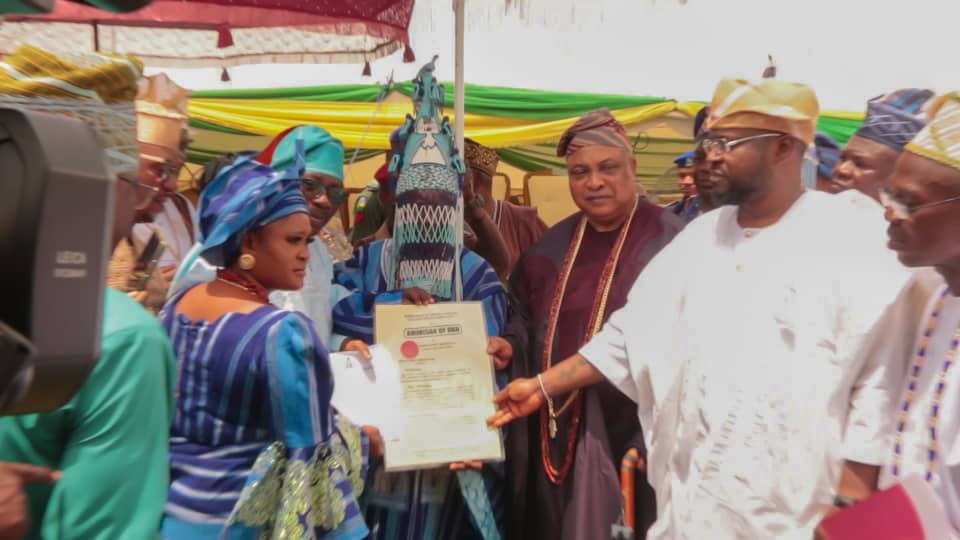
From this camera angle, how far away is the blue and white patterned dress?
2545 millimetres

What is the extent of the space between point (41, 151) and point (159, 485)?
2.93 ft

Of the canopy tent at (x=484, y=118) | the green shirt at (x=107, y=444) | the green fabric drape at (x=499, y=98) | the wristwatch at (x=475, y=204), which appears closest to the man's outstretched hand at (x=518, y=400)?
the wristwatch at (x=475, y=204)

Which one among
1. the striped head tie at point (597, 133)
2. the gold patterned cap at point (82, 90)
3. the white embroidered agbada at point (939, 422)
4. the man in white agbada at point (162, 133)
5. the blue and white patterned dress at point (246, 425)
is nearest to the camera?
the gold patterned cap at point (82, 90)

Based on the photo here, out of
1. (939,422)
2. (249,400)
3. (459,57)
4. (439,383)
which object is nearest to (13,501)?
(249,400)

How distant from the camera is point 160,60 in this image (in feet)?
15.2

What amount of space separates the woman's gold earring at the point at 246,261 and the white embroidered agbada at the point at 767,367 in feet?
4.45

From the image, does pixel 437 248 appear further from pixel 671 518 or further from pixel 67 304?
pixel 67 304

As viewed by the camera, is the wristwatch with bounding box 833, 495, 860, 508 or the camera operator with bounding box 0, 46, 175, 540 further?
the wristwatch with bounding box 833, 495, 860, 508

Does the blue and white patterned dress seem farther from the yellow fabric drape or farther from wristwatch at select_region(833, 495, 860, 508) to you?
the yellow fabric drape

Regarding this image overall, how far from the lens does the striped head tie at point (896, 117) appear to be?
3.63 meters

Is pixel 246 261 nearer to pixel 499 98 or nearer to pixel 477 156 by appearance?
pixel 477 156

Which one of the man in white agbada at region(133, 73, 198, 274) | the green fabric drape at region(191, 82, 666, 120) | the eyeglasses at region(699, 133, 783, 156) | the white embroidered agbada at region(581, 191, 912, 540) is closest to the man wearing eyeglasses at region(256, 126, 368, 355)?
the man in white agbada at region(133, 73, 198, 274)

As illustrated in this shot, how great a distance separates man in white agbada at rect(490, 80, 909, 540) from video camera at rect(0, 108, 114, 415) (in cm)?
199

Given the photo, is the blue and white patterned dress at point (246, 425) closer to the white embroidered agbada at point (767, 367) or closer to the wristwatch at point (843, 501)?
the white embroidered agbada at point (767, 367)
